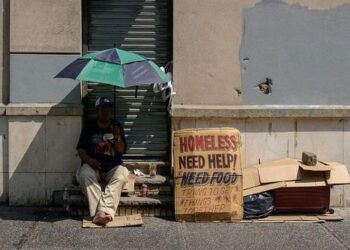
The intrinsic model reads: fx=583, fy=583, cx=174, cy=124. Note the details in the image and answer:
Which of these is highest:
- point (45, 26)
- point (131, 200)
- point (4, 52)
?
point (45, 26)

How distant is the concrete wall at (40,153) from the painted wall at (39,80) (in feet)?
0.78

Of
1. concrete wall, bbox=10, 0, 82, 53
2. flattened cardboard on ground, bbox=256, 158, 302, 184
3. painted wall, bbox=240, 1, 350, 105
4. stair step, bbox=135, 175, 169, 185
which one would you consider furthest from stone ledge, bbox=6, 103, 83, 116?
flattened cardboard on ground, bbox=256, 158, 302, 184

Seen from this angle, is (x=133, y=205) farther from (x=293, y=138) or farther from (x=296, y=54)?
(x=296, y=54)

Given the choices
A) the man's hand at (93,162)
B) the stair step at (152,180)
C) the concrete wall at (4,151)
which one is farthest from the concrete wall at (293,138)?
the concrete wall at (4,151)

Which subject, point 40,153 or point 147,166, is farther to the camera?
point 147,166

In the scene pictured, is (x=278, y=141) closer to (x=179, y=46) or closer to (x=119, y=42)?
(x=179, y=46)

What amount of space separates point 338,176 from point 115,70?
8.92 ft

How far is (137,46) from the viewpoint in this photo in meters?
7.07

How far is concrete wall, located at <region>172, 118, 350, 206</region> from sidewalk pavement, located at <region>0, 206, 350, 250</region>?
0.90 m

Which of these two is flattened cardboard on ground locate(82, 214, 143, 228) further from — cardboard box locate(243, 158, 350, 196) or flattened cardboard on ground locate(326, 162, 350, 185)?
flattened cardboard on ground locate(326, 162, 350, 185)

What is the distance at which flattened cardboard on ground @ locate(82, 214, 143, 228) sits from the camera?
20.1 feet

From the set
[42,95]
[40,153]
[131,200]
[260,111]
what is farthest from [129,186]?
[260,111]

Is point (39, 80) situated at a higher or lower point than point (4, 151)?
higher

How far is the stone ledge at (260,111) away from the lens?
22.5ft
